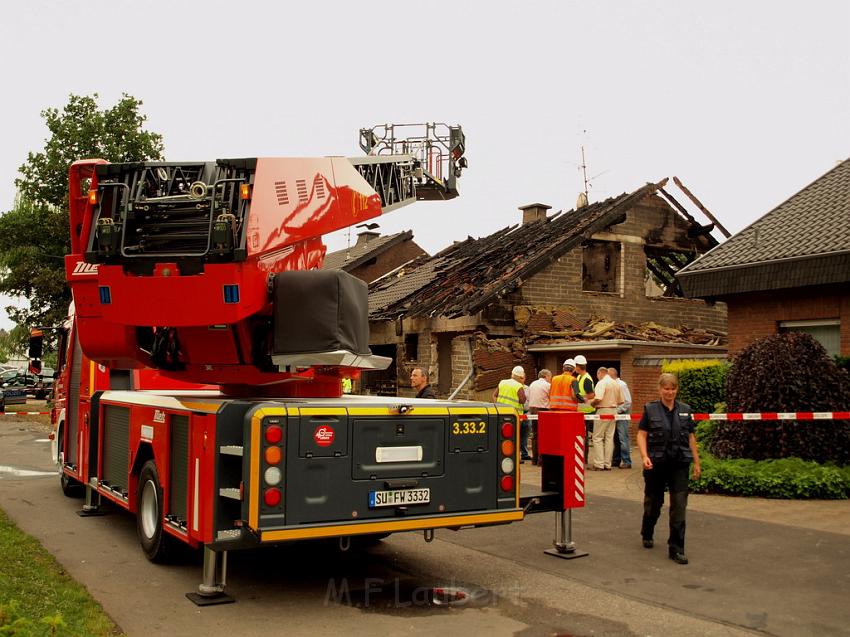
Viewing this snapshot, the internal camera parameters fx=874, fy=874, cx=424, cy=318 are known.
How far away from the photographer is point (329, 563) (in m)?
8.43

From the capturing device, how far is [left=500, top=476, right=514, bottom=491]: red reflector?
7.52 meters

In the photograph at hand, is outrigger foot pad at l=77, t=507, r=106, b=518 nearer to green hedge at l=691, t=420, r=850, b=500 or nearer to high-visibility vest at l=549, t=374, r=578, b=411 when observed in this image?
high-visibility vest at l=549, t=374, r=578, b=411

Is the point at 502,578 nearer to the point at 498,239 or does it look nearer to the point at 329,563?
the point at 329,563

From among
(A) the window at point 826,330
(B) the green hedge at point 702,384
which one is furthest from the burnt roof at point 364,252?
(A) the window at point 826,330

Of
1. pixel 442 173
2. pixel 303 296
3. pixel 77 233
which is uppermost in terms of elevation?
pixel 442 173

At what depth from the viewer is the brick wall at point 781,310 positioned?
14289 mm

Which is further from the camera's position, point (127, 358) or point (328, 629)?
point (127, 358)

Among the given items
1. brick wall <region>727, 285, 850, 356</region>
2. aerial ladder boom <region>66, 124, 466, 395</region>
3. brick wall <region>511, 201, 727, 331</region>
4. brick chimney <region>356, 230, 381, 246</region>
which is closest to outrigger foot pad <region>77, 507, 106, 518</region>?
aerial ladder boom <region>66, 124, 466, 395</region>

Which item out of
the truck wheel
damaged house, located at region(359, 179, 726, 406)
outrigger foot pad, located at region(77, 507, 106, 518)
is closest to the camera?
the truck wheel

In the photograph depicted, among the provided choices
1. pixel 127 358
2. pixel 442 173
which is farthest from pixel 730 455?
pixel 127 358

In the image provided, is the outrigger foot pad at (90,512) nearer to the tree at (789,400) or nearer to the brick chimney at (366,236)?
the tree at (789,400)

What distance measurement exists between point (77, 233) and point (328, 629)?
409cm

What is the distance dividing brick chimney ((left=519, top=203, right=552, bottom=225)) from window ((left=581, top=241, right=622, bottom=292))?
15.5ft

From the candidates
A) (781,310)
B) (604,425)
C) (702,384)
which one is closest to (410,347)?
(702,384)
